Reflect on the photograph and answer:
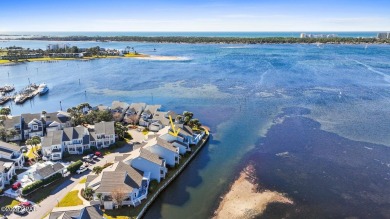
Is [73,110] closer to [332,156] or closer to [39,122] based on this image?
[39,122]

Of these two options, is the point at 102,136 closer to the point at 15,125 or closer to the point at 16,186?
the point at 16,186

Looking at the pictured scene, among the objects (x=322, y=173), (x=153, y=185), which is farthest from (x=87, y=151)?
(x=322, y=173)

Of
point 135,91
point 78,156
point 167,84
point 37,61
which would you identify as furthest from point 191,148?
point 37,61

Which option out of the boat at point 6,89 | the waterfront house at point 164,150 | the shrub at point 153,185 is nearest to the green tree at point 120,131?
the waterfront house at point 164,150

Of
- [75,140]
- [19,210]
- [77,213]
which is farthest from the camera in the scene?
[75,140]

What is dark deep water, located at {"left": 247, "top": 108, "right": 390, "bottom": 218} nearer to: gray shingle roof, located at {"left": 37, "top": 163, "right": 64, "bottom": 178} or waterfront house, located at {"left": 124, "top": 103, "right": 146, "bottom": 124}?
waterfront house, located at {"left": 124, "top": 103, "right": 146, "bottom": 124}

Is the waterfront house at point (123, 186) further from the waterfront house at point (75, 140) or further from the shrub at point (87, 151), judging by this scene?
the waterfront house at point (75, 140)
